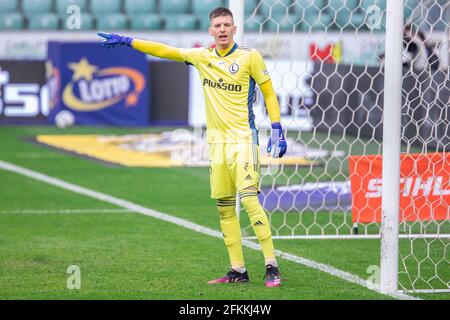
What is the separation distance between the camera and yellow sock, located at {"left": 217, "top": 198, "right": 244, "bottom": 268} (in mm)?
6879

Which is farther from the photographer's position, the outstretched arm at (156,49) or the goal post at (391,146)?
the outstretched arm at (156,49)

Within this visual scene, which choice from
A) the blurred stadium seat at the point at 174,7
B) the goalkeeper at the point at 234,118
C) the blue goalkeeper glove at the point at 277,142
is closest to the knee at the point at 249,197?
the goalkeeper at the point at 234,118

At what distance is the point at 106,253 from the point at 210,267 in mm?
940

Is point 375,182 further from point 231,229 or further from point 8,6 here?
point 8,6

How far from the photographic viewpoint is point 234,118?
6754mm

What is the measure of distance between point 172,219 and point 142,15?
13964 millimetres

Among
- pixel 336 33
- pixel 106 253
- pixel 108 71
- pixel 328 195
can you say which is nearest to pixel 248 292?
pixel 106 253

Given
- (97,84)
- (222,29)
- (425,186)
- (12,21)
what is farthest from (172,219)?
(12,21)

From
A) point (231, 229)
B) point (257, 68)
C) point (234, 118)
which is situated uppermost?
point (257, 68)

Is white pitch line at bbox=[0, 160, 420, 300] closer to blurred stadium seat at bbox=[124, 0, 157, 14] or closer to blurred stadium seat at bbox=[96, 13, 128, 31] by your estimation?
blurred stadium seat at bbox=[96, 13, 128, 31]

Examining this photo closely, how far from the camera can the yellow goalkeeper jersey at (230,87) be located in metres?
6.71

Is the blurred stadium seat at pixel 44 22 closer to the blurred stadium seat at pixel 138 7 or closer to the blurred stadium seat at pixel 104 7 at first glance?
the blurred stadium seat at pixel 104 7

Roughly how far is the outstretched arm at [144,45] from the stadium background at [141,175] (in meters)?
1.44
